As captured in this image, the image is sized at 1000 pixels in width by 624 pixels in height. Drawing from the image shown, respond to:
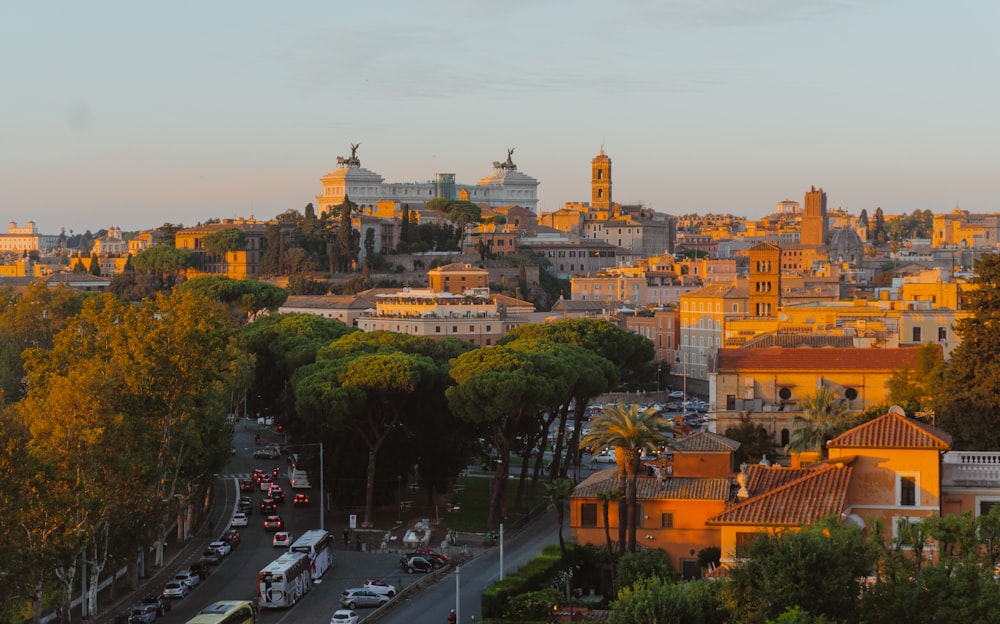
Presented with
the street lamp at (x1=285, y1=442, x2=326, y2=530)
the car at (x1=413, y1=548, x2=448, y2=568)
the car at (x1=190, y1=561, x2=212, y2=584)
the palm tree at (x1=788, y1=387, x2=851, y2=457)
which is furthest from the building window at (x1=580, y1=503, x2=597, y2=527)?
the street lamp at (x1=285, y1=442, x2=326, y2=530)

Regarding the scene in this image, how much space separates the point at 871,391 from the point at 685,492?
21681 mm

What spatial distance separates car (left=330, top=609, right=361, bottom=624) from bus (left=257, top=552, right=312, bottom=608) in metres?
2.78

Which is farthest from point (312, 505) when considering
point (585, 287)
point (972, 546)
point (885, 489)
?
point (585, 287)

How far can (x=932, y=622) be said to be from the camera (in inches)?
1232

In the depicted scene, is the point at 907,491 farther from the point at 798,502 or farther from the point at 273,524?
the point at 273,524

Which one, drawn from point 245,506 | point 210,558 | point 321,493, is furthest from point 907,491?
point 245,506

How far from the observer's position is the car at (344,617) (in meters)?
43.4

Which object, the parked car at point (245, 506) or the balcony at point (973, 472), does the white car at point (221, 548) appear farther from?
the balcony at point (973, 472)

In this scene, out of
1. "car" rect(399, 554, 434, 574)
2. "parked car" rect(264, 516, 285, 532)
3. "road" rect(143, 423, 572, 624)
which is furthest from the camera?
"parked car" rect(264, 516, 285, 532)

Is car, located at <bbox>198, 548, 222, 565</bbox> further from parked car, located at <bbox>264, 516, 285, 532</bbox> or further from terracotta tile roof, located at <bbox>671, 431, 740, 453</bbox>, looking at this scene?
terracotta tile roof, located at <bbox>671, 431, 740, 453</bbox>

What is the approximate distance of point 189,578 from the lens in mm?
49656

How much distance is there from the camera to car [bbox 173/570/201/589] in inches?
1943

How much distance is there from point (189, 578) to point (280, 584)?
4.39 metres

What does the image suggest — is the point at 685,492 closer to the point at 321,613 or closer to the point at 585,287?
the point at 321,613
